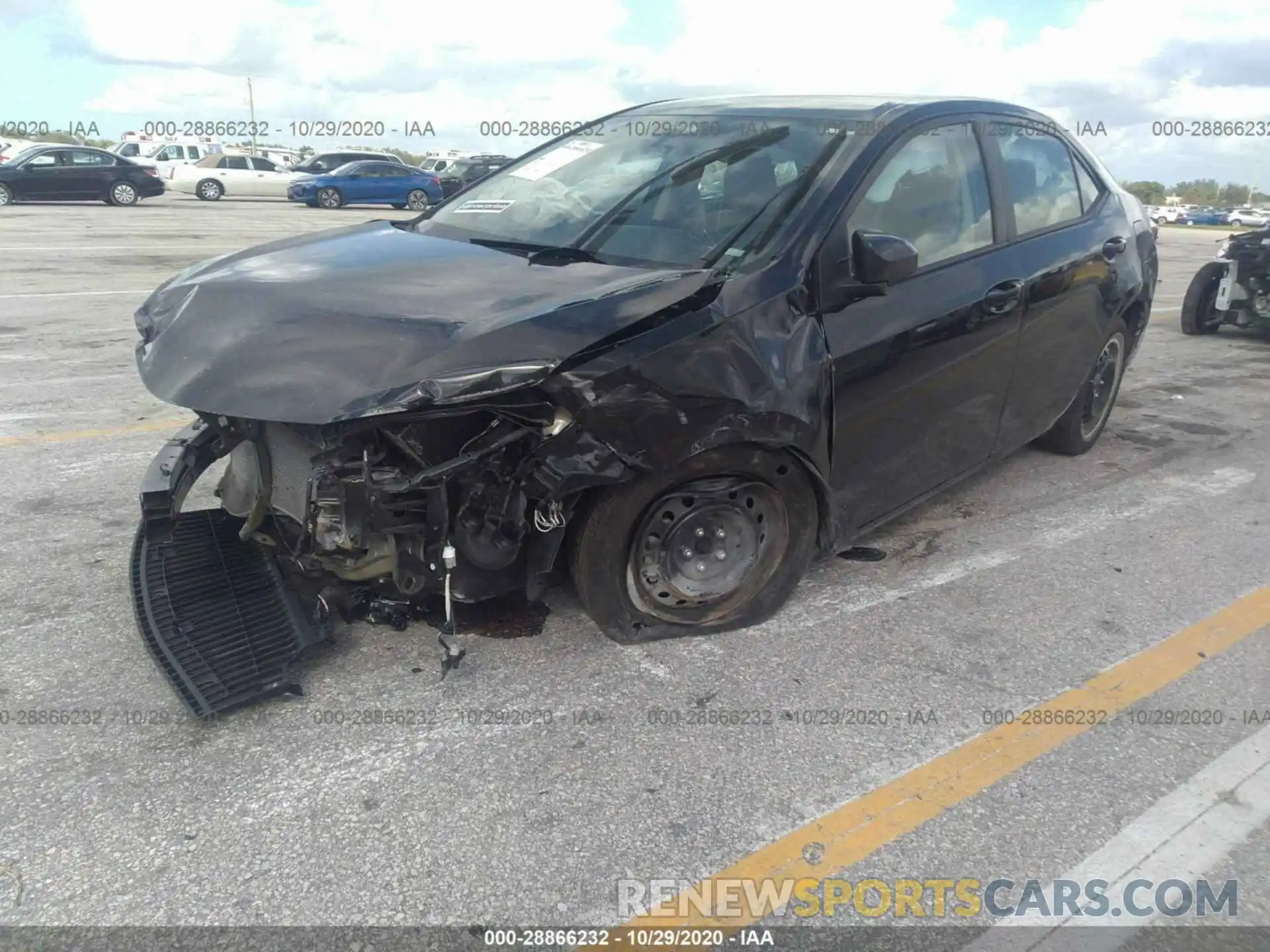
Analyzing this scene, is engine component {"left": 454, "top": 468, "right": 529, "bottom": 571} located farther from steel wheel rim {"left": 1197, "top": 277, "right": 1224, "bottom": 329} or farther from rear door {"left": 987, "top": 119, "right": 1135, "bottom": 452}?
steel wheel rim {"left": 1197, "top": 277, "right": 1224, "bottom": 329}

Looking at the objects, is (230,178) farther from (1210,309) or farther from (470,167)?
(1210,309)

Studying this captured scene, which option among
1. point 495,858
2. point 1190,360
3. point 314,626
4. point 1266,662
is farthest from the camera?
point 1190,360

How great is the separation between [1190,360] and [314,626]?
8.20 m

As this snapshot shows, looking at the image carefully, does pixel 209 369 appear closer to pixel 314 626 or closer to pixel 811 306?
pixel 314 626

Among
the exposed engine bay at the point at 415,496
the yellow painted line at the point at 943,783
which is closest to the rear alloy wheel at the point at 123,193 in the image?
the exposed engine bay at the point at 415,496

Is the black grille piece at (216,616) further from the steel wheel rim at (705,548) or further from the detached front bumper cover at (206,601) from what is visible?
the steel wheel rim at (705,548)

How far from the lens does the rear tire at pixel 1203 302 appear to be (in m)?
9.69

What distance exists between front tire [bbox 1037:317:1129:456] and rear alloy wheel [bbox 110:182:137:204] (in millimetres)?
23014

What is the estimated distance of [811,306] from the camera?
10.3ft

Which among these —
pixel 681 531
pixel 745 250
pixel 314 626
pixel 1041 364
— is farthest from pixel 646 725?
pixel 1041 364

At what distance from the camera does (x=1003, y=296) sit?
3.94m

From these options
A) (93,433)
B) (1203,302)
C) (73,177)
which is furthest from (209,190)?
(1203,302)

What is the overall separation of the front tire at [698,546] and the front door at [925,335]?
27 centimetres

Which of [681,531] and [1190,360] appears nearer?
[681,531]
